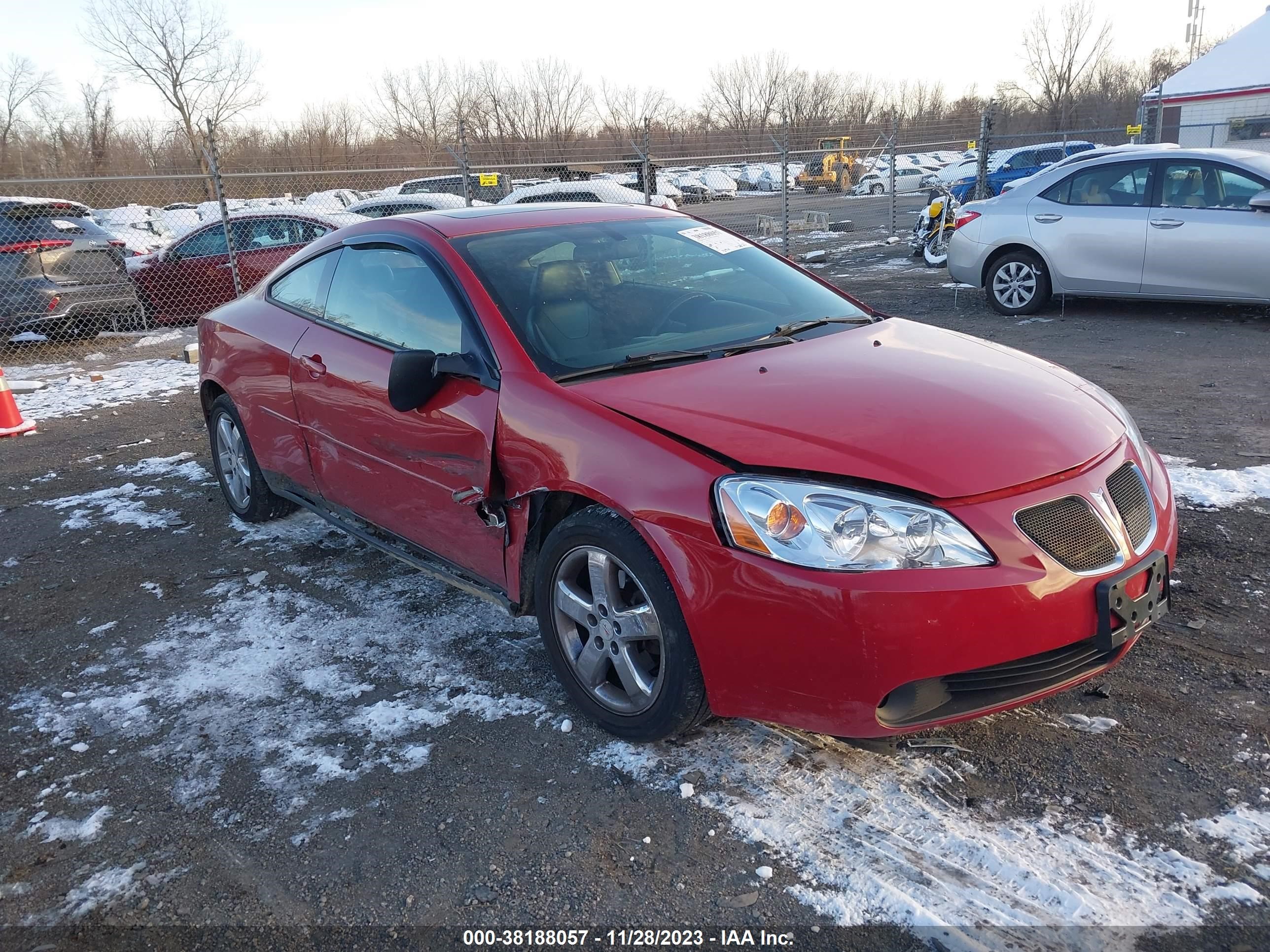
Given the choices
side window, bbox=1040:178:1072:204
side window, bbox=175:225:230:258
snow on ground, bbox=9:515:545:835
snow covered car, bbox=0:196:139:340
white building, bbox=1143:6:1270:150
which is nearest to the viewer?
snow on ground, bbox=9:515:545:835

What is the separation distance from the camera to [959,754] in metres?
2.69

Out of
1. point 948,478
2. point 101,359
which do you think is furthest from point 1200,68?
point 948,478

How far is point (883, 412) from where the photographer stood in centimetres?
268

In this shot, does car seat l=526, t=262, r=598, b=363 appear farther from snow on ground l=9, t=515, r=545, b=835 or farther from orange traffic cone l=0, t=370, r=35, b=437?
orange traffic cone l=0, t=370, r=35, b=437

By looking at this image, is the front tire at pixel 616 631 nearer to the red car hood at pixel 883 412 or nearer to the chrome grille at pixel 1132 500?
the red car hood at pixel 883 412

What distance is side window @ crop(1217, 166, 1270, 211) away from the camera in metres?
7.92

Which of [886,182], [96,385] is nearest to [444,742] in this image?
[96,385]

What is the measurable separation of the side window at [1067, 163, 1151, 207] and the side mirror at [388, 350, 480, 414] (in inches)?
299

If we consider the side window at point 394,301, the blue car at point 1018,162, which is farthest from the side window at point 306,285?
the blue car at point 1018,162

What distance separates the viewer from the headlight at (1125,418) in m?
2.94

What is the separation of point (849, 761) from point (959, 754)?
309mm

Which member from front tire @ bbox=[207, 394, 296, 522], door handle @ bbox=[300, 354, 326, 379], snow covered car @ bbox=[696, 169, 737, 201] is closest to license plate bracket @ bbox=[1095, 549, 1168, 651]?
door handle @ bbox=[300, 354, 326, 379]

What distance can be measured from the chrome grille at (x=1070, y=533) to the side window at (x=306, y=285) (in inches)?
121

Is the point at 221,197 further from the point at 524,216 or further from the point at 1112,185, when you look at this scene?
the point at 1112,185
